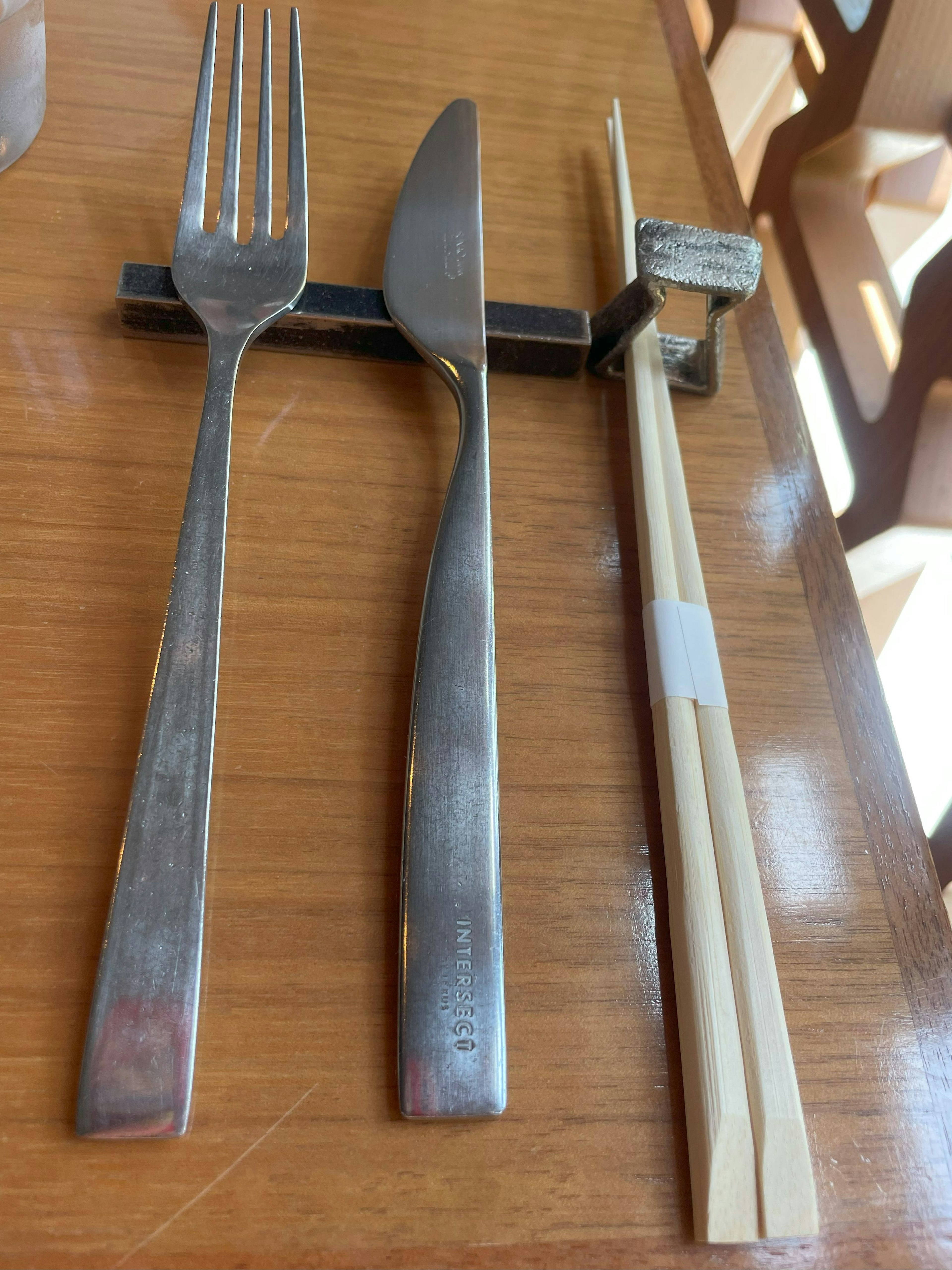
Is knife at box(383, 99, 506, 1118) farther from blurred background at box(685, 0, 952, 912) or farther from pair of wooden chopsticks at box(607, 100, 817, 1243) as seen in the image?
blurred background at box(685, 0, 952, 912)

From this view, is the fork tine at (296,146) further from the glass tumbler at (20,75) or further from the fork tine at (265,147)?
the glass tumbler at (20,75)

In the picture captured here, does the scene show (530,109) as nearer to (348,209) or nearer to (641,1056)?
(348,209)

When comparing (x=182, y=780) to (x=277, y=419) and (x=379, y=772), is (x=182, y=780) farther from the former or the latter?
(x=277, y=419)

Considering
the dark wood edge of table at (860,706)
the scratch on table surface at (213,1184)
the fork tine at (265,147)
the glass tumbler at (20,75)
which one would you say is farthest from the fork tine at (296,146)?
the scratch on table surface at (213,1184)

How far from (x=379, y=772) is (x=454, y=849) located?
0.18 feet

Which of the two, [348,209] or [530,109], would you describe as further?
[530,109]

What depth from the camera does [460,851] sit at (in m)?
0.29

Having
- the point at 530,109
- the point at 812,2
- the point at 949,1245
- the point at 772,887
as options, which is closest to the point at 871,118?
the point at 812,2

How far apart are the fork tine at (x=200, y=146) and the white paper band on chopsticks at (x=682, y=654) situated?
31 cm

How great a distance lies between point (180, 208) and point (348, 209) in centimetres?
10

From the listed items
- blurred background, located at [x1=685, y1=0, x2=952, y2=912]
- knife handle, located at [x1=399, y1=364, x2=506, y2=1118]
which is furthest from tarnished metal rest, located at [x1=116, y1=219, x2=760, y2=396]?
blurred background, located at [x1=685, y1=0, x2=952, y2=912]

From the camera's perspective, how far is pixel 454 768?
1.01 ft

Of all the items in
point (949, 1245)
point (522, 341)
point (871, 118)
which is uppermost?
point (871, 118)

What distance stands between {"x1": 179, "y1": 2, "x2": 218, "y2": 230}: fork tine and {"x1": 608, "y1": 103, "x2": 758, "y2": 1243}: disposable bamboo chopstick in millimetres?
267
